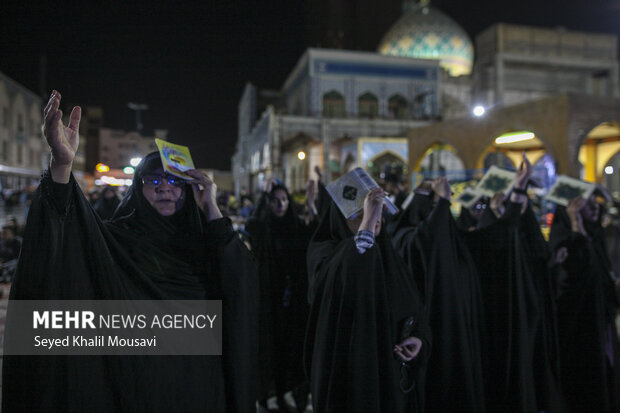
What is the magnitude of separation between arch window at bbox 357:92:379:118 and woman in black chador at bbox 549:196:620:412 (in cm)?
2674

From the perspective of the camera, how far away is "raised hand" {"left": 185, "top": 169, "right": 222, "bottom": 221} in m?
2.08

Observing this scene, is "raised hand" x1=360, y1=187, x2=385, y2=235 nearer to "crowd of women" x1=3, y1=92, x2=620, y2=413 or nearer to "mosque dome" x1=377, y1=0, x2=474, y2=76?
"crowd of women" x1=3, y1=92, x2=620, y2=413

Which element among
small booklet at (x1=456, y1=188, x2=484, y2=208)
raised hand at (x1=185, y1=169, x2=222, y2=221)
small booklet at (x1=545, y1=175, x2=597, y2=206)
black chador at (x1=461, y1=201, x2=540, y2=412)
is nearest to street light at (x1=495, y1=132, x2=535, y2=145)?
small booklet at (x1=456, y1=188, x2=484, y2=208)

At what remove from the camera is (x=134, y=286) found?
190 cm

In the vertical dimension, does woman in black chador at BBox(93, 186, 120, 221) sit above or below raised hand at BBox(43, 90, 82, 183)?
above

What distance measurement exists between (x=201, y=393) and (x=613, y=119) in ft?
29.8

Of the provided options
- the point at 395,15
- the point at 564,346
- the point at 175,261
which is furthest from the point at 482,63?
the point at 175,261

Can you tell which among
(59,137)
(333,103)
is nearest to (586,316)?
(59,137)

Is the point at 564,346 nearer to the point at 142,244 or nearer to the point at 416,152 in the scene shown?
the point at 142,244

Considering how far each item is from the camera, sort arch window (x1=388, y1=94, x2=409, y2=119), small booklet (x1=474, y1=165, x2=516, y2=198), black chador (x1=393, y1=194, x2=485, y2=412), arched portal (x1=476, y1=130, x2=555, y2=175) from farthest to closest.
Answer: arch window (x1=388, y1=94, x2=409, y2=119)
arched portal (x1=476, y1=130, x2=555, y2=175)
small booklet (x1=474, y1=165, x2=516, y2=198)
black chador (x1=393, y1=194, x2=485, y2=412)

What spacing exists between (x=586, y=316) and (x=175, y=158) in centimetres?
331

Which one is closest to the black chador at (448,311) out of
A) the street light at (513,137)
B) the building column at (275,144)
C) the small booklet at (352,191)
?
the small booklet at (352,191)

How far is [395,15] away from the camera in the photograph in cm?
4144

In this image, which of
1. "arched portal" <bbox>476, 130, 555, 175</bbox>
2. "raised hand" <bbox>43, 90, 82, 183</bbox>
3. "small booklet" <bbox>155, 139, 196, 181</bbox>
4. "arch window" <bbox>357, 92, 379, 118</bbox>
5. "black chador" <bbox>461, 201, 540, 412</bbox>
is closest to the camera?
"raised hand" <bbox>43, 90, 82, 183</bbox>
